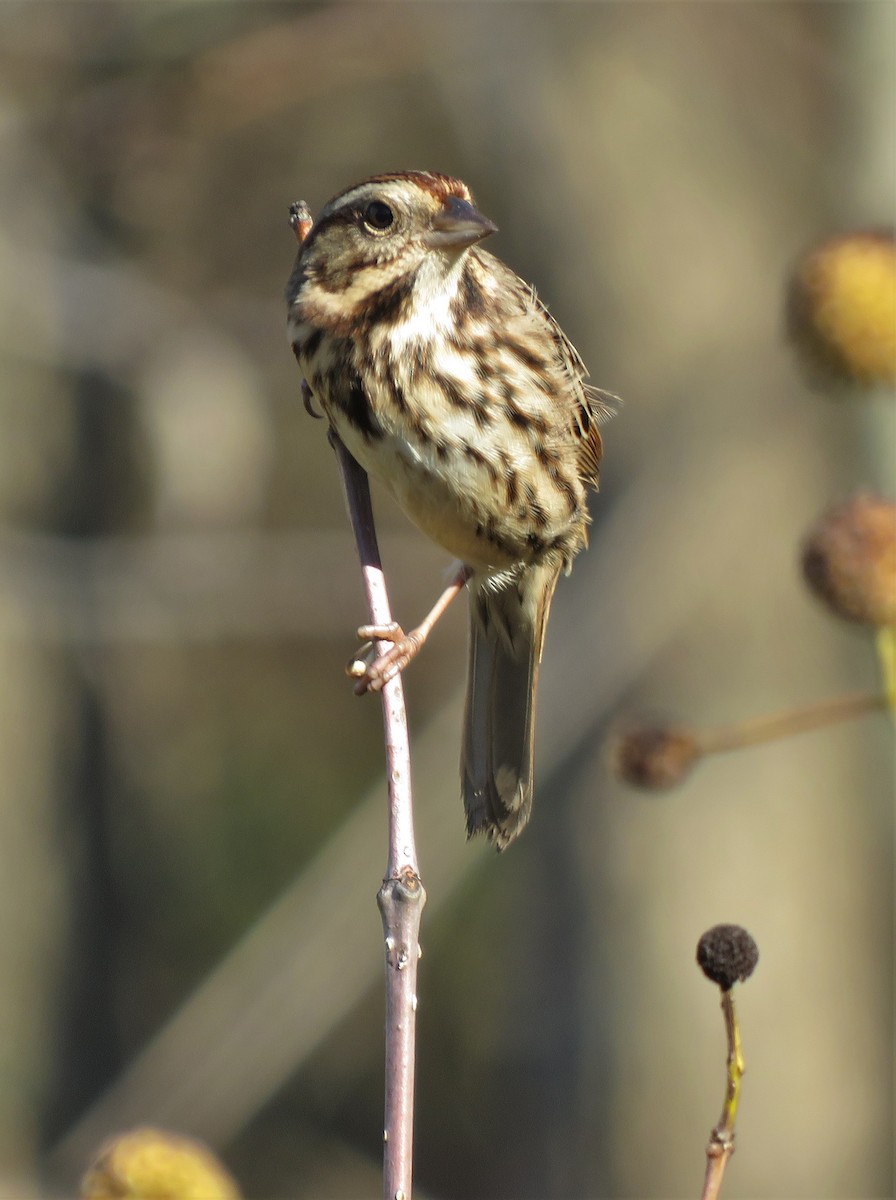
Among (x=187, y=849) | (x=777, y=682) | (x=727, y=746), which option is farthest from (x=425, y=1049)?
(x=727, y=746)

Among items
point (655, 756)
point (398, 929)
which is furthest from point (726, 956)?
point (655, 756)

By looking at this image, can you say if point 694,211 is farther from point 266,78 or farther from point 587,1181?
point 587,1181

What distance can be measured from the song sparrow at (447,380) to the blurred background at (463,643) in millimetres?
2451

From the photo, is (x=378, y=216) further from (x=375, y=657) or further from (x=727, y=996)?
(x=727, y=996)

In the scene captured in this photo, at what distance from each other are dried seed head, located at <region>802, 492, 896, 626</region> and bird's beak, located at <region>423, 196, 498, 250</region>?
2.41 feet

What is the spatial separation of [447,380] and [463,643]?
6.28 m

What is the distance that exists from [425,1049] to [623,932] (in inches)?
111

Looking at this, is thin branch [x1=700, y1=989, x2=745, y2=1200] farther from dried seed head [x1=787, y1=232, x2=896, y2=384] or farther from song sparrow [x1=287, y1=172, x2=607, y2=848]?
dried seed head [x1=787, y1=232, x2=896, y2=384]

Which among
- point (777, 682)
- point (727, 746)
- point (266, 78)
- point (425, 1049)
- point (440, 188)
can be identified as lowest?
point (425, 1049)

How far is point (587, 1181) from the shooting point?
21.4 ft

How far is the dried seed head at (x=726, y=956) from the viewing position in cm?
163

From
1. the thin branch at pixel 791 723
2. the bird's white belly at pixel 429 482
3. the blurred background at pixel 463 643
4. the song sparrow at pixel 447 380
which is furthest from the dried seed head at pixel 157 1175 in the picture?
the blurred background at pixel 463 643

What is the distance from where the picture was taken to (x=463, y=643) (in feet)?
29.7

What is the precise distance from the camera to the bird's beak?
101 inches
